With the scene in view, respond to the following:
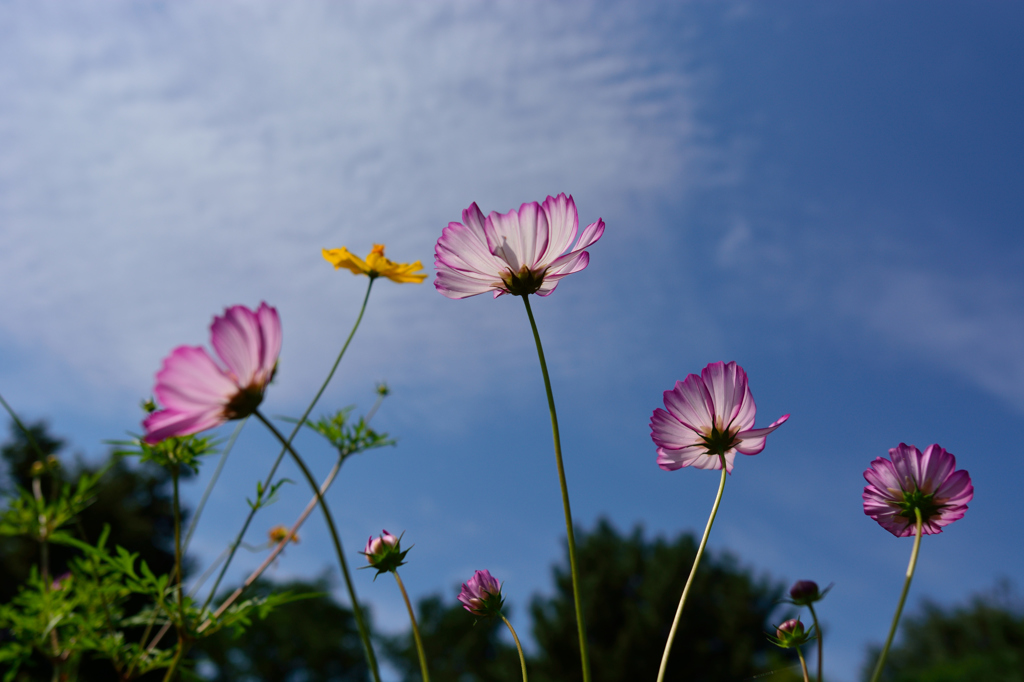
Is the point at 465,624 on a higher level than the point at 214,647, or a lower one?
higher

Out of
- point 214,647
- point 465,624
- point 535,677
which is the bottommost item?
point 214,647

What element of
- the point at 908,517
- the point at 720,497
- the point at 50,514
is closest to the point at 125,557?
the point at 50,514

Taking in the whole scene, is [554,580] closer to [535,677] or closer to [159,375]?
[535,677]

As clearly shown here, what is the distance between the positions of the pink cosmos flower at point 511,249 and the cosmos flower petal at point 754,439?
22cm

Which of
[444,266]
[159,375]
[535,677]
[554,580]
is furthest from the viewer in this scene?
[554,580]

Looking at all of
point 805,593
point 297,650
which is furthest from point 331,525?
point 297,650

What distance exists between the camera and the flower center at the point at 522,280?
1.89 ft

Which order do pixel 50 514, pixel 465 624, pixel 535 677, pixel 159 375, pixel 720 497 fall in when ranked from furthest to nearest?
pixel 465 624 < pixel 535 677 < pixel 50 514 < pixel 720 497 < pixel 159 375

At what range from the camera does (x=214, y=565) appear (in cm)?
105

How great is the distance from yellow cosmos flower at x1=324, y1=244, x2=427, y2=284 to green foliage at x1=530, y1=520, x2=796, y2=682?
12.2 meters

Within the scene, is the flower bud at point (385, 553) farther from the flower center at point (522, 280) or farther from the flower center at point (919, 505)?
the flower center at point (919, 505)

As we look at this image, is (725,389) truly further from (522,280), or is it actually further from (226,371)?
(226,371)

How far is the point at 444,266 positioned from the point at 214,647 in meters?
17.9

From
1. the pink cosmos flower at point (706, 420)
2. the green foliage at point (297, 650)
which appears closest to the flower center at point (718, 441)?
the pink cosmos flower at point (706, 420)
